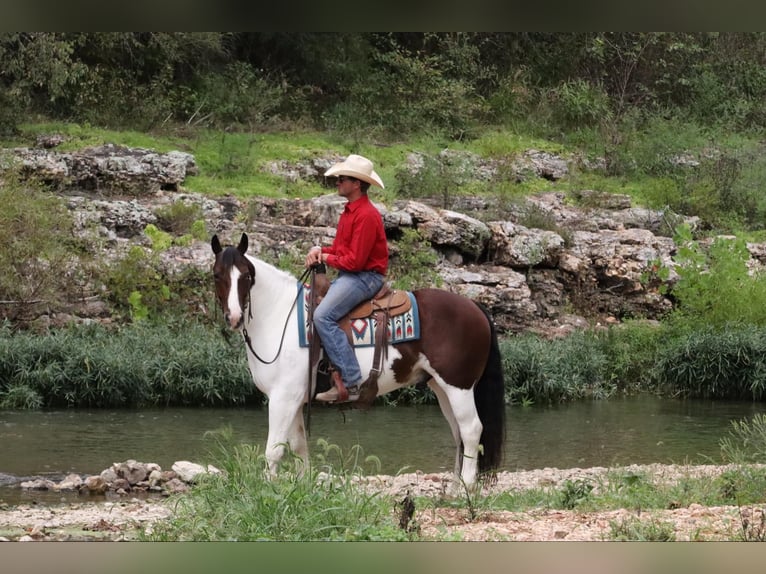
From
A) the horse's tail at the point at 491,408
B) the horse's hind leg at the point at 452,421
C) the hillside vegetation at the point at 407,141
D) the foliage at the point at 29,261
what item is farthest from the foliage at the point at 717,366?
the foliage at the point at 29,261

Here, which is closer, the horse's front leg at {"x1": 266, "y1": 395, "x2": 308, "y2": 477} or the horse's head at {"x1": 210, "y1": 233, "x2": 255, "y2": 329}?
the horse's head at {"x1": 210, "y1": 233, "x2": 255, "y2": 329}

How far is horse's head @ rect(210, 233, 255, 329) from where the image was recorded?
21.9 feet

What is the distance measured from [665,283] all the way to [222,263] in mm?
13558

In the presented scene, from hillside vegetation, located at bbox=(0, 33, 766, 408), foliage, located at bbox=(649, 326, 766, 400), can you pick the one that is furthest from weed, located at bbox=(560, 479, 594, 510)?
foliage, located at bbox=(649, 326, 766, 400)

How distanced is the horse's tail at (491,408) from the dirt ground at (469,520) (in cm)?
25

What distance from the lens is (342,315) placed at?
710 centimetres

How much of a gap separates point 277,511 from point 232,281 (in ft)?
8.02

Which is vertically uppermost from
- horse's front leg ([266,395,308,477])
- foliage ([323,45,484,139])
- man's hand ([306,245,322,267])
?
foliage ([323,45,484,139])

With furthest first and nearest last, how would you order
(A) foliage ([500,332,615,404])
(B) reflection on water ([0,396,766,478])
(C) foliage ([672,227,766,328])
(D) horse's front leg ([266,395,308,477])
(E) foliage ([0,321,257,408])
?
(C) foliage ([672,227,766,328]), (A) foliage ([500,332,615,404]), (E) foliage ([0,321,257,408]), (B) reflection on water ([0,396,766,478]), (D) horse's front leg ([266,395,308,477])

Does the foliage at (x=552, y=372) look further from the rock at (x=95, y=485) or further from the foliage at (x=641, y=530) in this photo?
the foliage at (x=641, y=530)

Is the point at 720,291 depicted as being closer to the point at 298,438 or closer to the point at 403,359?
the point at 403,359

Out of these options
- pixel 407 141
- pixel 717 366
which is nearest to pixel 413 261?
pixel 717 366

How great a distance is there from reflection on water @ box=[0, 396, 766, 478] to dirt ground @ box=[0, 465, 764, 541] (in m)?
1.65

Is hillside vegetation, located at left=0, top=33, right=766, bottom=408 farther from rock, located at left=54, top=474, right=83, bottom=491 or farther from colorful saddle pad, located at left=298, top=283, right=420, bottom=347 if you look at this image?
colorful saddle pad, located at left=298, top=283, right=420, bottom=347
